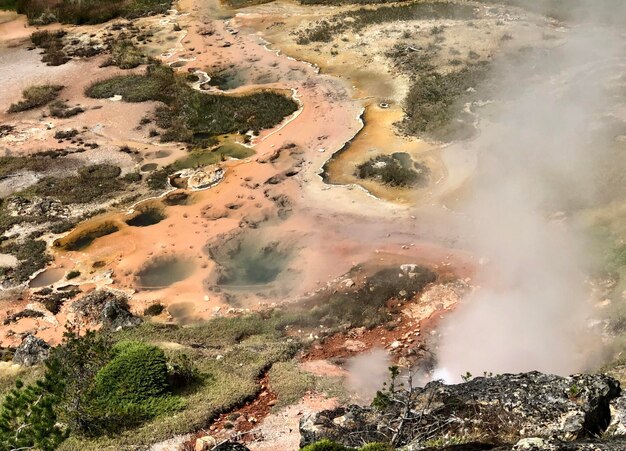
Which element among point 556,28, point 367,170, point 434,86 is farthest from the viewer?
point 556,28

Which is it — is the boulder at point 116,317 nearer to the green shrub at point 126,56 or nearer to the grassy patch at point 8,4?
the green shrub at point 126,56

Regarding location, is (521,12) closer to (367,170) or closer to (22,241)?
(367,170)

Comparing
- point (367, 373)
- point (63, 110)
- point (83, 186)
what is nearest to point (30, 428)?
point (367, 373)

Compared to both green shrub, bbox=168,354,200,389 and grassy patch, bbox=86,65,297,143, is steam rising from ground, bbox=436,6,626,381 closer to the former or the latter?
green shrub, bbox=168,354,200,389

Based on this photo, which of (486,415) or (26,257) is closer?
(486,415)

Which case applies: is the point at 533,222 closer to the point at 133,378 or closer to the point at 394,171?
the point at 394,171

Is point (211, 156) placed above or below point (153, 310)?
above

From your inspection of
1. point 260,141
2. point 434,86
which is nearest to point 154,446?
point 260,141
